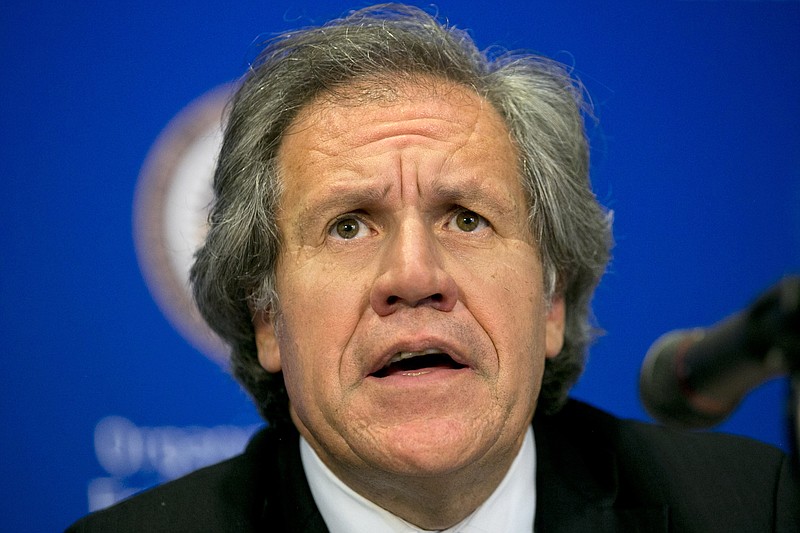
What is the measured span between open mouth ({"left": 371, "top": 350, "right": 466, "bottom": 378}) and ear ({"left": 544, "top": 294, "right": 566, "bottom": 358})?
44 cm

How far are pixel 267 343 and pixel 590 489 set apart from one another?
3.18ft

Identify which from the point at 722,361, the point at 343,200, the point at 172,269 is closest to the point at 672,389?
the point at 722,361

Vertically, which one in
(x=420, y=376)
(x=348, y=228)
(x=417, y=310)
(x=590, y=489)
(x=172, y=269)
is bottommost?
(x=590, y=489)

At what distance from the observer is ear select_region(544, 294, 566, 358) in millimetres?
2471

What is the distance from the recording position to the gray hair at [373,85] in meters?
2.35

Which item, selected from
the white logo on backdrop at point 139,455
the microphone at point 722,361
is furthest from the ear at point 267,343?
the microphone at point 722,361

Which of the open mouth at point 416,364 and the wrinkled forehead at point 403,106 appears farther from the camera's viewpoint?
the wrinkled forehead at point 403,106

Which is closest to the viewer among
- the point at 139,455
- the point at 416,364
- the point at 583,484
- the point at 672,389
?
the point at 672,389

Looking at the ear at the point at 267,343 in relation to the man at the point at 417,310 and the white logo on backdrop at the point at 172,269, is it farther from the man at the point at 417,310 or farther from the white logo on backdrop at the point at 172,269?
the white logo on backdrop at the point at 172,269

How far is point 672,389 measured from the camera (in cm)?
135

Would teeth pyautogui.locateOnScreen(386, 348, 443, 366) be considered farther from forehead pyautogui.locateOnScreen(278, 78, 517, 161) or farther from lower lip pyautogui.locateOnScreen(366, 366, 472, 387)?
forehead pyautogui.locateOnScreen(278, 78, 517, 161)

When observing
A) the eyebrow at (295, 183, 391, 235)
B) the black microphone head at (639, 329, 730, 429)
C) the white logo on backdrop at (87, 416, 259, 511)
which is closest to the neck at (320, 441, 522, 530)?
the eyebrow at (295, 183, 391, 235)

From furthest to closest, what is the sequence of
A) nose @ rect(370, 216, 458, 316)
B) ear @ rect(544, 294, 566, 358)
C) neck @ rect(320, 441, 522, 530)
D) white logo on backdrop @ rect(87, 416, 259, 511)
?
white logo on backdrop @ rect(87, 416, 259, 511) → ear @ rect(544, 294, 566, 358) → neck @ rect(320, 441, 522, 530) → nose @ rect(370, 216, 458, 316)

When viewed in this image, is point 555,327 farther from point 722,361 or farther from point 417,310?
point 722,361
